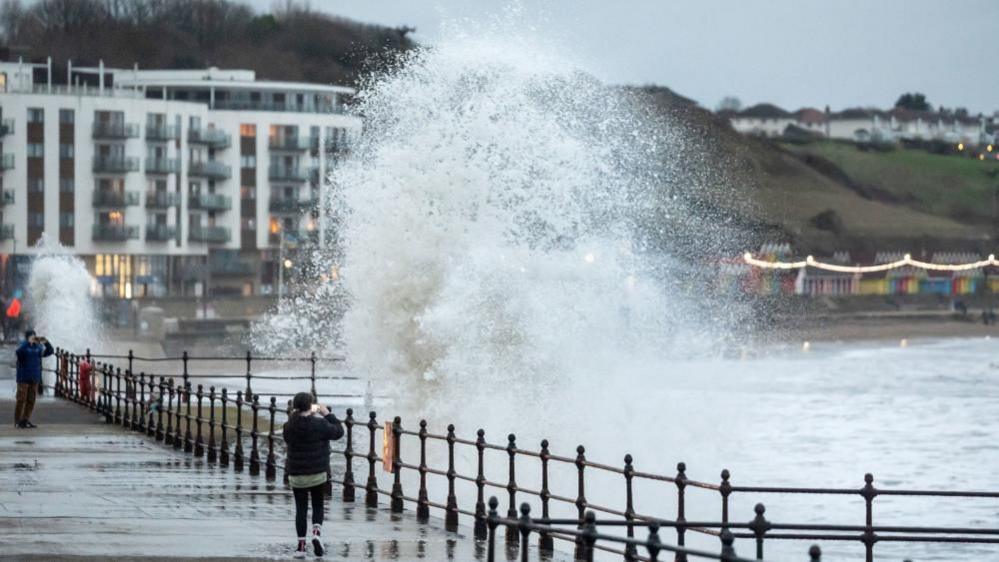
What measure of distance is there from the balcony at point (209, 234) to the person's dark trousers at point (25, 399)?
86.4 metres

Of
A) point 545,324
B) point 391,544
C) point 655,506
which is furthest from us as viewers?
point 655,506

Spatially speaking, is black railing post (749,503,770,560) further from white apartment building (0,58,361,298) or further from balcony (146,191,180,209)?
balcony (146,191,180,209)

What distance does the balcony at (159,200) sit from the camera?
4599 inches

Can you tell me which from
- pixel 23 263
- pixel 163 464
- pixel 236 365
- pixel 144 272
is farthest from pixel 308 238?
pixel 163 464

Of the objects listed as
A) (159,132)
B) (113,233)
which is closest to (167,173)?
(159,132)

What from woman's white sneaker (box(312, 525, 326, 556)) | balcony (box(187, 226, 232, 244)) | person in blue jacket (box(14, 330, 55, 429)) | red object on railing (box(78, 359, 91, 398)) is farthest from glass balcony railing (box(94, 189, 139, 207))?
woman's white sneaker (box(312, 525, 326, 556))

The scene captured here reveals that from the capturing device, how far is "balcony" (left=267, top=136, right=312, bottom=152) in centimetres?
12256

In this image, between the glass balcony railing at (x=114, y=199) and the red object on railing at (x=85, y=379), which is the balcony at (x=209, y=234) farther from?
the red object on railing at (x=85, y=379)

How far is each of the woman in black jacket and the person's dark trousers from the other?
57.0ft

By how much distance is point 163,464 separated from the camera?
27078 mm

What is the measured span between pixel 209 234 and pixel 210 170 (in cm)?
408

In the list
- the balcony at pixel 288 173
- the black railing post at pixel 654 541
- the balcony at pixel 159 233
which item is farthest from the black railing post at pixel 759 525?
the balcony at pixel 288 173

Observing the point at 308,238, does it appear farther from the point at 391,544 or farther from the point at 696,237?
the point at 391,544

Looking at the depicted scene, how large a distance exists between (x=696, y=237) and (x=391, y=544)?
3896 inches
